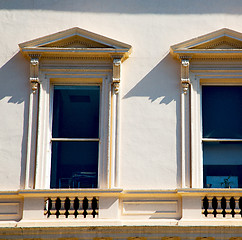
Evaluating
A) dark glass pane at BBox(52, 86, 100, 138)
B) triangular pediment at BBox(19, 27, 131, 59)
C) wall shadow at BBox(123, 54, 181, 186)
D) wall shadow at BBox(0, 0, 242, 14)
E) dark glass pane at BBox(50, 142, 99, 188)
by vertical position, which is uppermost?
wall shadow at BBox(0, 0, 242, 14)

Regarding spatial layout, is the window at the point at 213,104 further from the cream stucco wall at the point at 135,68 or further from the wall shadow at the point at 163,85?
the cream stucco wall at the point at 135,68

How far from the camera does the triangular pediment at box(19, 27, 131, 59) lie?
14.4 meters

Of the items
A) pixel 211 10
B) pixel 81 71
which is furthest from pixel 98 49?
pixel 211 10

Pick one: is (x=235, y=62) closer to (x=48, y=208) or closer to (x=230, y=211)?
(x=230, y=211)

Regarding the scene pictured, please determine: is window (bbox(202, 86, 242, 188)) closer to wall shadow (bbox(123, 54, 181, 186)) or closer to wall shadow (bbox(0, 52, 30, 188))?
wall shadow (bbox(123, 54, 181, 186))

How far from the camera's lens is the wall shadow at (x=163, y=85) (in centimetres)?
1436

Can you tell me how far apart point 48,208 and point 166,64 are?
3.74 m

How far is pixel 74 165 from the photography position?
46.9 feet

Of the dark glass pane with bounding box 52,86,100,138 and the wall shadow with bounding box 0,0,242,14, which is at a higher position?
the wall shadow with bounding box 0,0,242,14

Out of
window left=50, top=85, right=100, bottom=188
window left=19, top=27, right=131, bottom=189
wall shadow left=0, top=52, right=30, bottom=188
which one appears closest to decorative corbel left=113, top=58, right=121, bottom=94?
window left=19, top=27, right=131, bottom=189

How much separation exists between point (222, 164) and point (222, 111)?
111 centimetres

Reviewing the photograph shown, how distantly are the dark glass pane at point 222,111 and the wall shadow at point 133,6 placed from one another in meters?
1.66

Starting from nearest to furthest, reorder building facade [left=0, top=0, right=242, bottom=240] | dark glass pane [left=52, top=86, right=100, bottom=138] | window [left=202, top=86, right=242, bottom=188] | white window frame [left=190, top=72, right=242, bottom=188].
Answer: building facade [left=0, top=0, right=242, bottom=240], white window frame [left=190, top=72, right=242, bottom=188], window [left=202, top=86, right=242, bottom=188], dark glass pane [left=52, top=86, right=100, bottom=138]

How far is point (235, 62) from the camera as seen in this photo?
14578 millimetres
